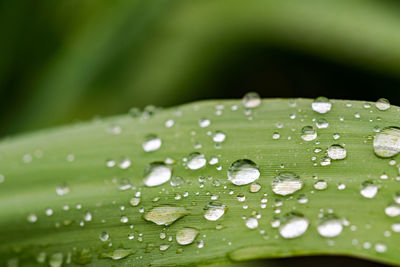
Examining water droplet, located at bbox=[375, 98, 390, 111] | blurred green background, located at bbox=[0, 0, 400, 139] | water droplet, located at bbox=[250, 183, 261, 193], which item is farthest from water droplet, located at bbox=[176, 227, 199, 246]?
blurred green background, located at bbox=[0, 0, 400, 139]

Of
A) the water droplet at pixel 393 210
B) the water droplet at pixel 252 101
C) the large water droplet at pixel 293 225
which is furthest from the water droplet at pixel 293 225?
the water droplet at pixel 252 101

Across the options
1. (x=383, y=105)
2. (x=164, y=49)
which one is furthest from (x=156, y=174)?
(x=164, y=49)

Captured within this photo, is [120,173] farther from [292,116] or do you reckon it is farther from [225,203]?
[292,116]

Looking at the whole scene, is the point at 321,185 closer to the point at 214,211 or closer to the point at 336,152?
the point at 336,152

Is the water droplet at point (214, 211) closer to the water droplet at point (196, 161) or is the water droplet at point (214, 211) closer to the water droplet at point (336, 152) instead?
the water droplet at point (196, 161)

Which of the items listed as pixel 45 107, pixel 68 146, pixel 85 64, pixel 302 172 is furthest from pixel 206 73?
pixel 302 172

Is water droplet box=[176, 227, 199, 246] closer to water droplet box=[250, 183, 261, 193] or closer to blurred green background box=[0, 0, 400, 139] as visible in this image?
water droplet box=[250, 183, 261, 193]
